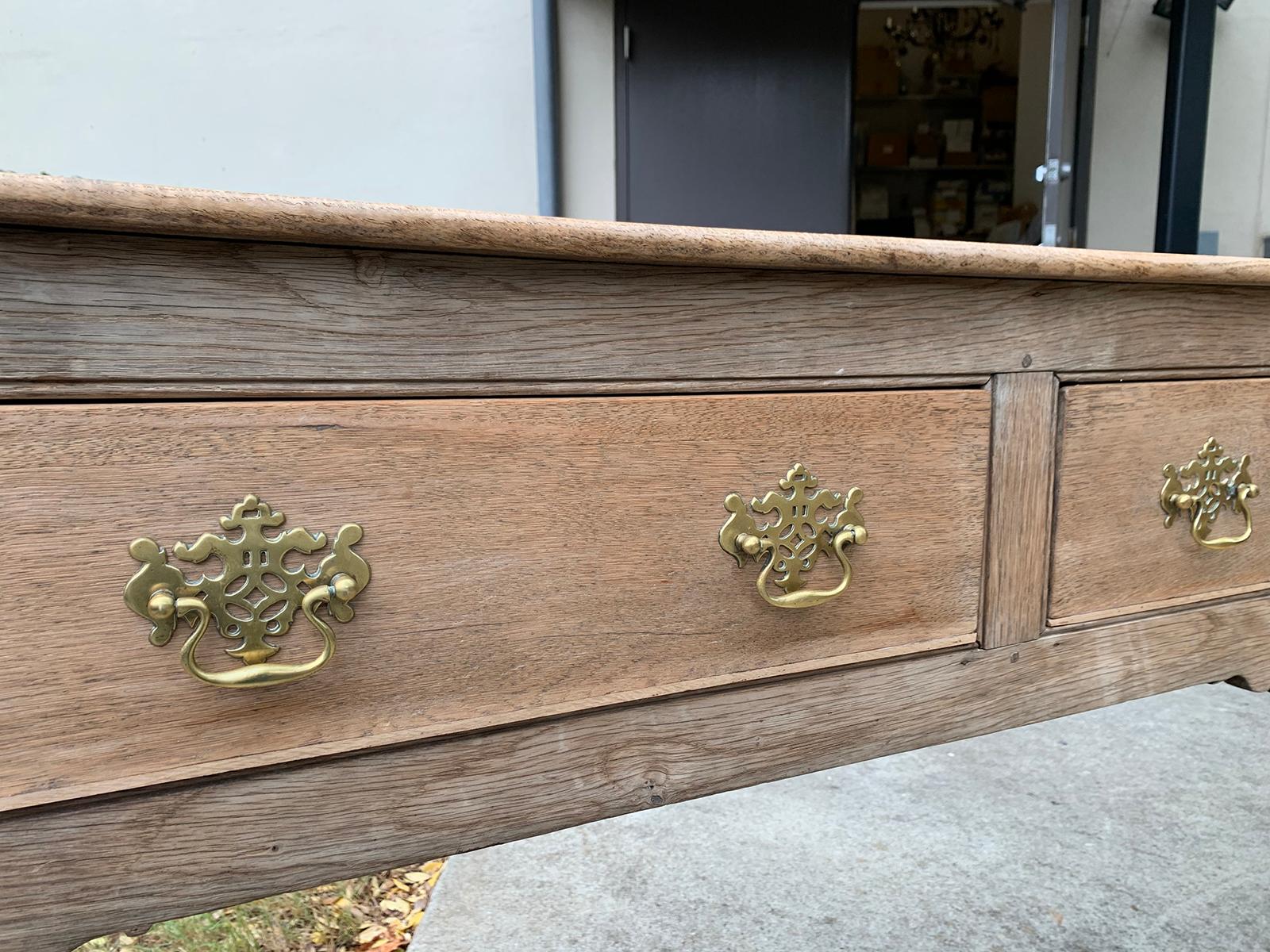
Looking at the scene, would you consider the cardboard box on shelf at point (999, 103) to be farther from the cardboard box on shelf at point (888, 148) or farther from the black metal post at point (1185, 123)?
the black metal post at point (1185, 123)

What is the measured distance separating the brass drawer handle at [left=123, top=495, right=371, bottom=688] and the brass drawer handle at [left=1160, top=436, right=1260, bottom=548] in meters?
0.70

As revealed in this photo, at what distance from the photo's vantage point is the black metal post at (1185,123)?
2281mm

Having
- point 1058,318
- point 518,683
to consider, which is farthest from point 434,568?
point 1058,318

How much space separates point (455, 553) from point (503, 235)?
20 centimetres

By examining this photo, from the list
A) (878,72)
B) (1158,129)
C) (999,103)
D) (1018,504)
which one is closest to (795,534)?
(1018,504)

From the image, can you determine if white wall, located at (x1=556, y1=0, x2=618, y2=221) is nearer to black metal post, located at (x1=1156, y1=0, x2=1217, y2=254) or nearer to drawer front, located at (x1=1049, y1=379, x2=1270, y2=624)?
black metal post, located at (x1=1156, y1=0, x2=1217, y2=254)

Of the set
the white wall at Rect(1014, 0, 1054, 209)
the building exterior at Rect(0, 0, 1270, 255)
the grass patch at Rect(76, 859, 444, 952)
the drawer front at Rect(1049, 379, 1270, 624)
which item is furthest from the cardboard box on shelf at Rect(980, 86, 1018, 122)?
the grass patch at Rect(76, 859, 444, 952)

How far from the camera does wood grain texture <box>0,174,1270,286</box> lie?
400 mm

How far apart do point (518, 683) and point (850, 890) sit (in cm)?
120

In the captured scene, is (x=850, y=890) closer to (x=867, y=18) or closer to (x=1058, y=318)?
(x=1058, y=318)

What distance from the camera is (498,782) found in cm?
54

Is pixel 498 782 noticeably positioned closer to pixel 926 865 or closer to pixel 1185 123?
pixel 926 865

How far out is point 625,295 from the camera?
1.75ft

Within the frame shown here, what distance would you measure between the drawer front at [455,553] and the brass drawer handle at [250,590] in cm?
1
